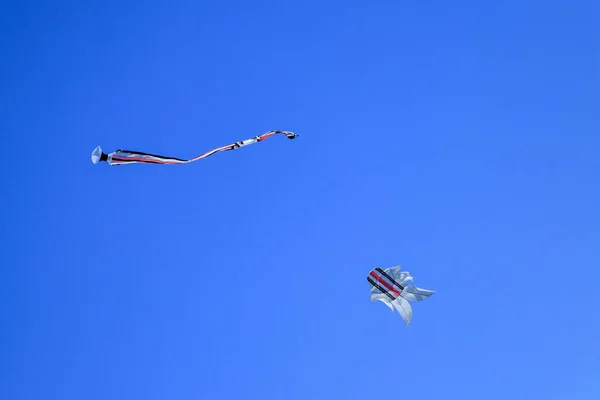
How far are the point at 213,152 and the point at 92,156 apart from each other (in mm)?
Result: 7205

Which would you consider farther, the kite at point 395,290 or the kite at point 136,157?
the kite at point 395,290

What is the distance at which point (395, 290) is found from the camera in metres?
44.9

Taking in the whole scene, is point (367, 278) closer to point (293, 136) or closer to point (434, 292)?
point (434, 292)

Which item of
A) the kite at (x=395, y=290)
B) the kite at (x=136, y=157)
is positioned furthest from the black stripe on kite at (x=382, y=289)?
the kite at (x=136, y=157)

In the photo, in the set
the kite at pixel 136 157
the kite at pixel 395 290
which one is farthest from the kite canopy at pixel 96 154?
the kite at pixel 395 290

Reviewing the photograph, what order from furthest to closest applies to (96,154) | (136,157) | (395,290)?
(395,290) → (136,157) → (96,154)

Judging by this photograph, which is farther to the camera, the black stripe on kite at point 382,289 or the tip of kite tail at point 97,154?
the black stripe on kite at point 382,289

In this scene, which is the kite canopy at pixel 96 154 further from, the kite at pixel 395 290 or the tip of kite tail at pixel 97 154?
the kite at pixel 395 290

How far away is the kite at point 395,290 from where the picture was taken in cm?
4481

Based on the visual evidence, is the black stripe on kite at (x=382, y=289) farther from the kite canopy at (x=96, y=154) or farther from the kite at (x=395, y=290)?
the kite canopy at (x=96, y=154)

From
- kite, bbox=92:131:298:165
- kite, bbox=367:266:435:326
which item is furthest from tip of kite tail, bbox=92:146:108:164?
kite, bbox=367:266:435:326

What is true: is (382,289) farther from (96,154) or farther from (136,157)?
(96,154)

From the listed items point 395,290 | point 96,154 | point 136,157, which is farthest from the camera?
point 395,290

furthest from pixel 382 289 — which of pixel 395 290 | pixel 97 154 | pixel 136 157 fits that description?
pixel 97 154
